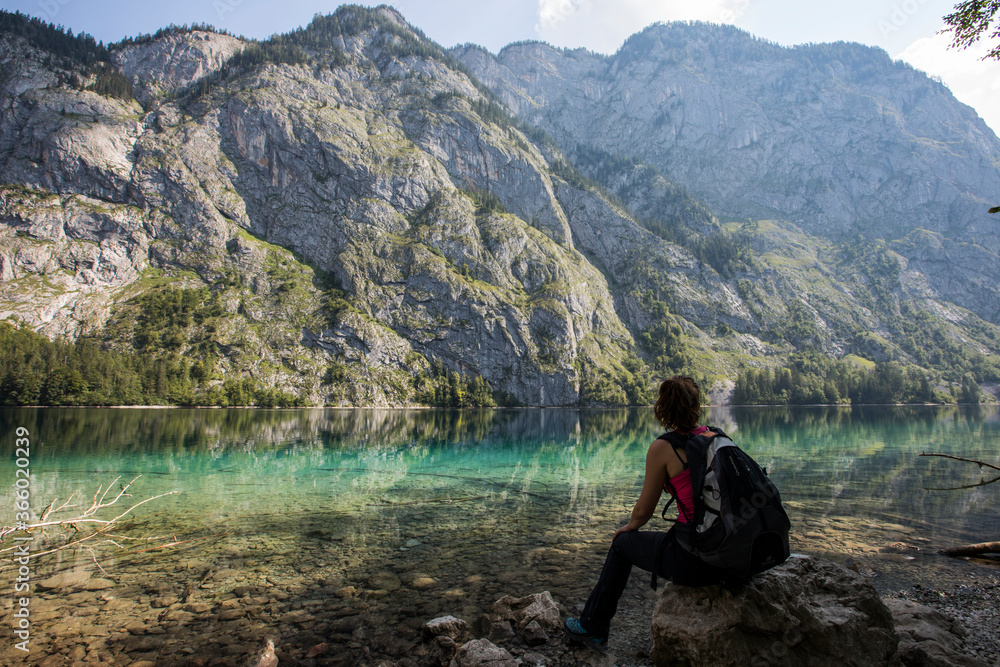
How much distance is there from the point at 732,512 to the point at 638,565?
4.93 feet

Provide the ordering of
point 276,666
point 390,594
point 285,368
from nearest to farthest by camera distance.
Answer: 1. point 276,666
2. point 390,594
3. point 285,368

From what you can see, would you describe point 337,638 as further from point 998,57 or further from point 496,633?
point 998,57

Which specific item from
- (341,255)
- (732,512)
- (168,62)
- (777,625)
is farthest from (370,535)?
(168,62)

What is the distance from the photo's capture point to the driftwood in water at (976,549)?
11.6m

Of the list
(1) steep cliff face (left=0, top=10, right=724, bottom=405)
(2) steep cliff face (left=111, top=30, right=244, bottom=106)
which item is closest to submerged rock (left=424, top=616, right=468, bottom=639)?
(1) steep cliff face (left=0, top=10, right=724, bottom=405)

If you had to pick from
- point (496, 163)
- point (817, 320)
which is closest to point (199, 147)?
point (496, 163)

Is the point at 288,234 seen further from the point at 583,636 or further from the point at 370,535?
the point at 583,636

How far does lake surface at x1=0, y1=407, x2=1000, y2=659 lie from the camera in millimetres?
8320

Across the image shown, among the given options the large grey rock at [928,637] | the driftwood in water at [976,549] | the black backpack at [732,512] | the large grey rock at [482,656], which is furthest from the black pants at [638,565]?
the driftwood in water at [976,549]

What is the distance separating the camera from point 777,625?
4.97 m

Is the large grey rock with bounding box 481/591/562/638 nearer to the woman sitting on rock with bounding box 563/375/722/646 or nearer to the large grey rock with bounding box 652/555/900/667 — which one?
the large grey rock with bounding box 652/555/900/667

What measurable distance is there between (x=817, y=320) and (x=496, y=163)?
146 m

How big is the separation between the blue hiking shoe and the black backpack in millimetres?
2733

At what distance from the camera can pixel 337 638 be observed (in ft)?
24.7
